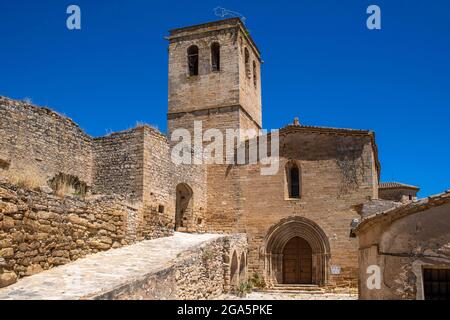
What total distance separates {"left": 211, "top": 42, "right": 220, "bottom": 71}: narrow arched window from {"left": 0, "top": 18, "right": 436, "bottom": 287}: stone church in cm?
6

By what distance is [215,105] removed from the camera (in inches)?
906

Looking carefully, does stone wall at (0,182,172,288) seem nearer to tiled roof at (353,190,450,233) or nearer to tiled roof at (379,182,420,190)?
tiled roof at (353,190,450,233)

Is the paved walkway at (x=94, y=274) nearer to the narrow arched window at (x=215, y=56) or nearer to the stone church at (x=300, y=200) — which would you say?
the stone church at (x=300, y=200)

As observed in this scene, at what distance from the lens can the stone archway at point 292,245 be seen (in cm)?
1967

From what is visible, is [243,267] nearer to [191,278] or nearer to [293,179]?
[293,179]

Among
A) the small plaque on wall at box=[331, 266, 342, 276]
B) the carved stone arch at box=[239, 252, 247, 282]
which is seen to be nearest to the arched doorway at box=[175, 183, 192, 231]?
the carved stone arch at box=[239, 252, 247, 282]

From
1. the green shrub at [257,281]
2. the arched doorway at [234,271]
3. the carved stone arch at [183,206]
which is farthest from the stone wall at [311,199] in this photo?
the arched doorway at [234,271]

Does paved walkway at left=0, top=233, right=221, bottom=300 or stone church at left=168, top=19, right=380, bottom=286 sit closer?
paved walkway at left=0, top=233, right=221, bottom=300

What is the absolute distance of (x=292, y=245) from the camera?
20516mm

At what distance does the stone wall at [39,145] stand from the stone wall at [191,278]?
12.9 feet

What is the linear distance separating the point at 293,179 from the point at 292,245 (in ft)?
8.60

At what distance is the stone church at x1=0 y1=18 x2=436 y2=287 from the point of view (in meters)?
14.1

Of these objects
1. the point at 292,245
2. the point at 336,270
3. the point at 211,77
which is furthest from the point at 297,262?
the point at 211,77
